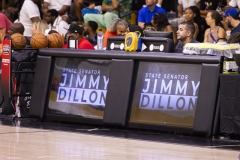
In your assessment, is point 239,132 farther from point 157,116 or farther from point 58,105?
point 58,105

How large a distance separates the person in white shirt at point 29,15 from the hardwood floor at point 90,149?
722 centimetres

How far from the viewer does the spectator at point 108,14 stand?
16.8 metres

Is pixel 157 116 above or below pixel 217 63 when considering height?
below

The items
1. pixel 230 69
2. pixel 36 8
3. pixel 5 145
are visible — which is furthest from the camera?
pixel 36 8

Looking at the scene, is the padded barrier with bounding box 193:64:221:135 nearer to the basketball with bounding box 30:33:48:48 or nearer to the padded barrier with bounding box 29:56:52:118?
the padded barrier with bounding box 29:56:52:118

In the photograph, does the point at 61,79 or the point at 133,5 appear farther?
the point at 133,5

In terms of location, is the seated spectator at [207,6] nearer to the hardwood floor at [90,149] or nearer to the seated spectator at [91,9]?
the seated spectator at [91,9]

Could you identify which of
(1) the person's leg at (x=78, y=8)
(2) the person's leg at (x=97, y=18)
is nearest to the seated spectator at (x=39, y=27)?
(2) the person's leg at (x=97, y=18)

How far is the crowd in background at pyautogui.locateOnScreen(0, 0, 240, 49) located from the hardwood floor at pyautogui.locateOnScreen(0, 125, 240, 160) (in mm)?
2888

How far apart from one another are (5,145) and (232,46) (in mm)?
3596

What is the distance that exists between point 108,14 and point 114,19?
245 cm

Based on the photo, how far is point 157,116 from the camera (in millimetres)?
10383

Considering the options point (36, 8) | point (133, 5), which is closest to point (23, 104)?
point (36, 8)

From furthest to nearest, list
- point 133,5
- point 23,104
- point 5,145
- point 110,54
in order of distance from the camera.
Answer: point 133,5 < point 23,104 < point 110,54 < point 5,145
